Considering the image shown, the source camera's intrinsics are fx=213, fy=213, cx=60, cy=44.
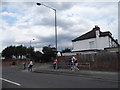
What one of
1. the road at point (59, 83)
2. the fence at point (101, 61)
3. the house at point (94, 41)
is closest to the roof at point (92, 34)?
the house at point (94, 41)

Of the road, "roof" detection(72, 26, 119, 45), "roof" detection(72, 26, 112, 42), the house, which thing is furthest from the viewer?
"roof" detection(72, 26, 112, 42)

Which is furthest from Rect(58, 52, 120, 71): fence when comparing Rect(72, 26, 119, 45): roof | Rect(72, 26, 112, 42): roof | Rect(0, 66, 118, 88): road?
Rect(72, 26, 112, 42): roof

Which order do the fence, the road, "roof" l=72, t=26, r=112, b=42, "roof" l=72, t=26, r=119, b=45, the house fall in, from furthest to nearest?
1. "roof" l=72, t=26, r=112, b=42
2. "roof" l=72, t=26, r=119, b=45
3. the house
4. the fence
5. the road

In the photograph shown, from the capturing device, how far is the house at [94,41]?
41688 millimetres

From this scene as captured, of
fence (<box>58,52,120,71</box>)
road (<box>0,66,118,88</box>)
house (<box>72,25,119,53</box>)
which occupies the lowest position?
road (<box>0,66,118,88</box>)

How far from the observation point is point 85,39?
45.2m

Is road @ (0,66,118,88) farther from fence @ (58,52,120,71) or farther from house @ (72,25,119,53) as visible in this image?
house @ (72,25,119,53)

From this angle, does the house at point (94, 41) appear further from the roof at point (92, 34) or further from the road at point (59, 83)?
the road at point (59, 83)

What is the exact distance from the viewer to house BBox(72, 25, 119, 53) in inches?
1641

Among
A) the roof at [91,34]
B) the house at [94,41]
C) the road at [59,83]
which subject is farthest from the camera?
the roof at [91,34]

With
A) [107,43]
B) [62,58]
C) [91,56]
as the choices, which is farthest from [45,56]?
[91,56]

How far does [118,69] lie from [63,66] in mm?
10226

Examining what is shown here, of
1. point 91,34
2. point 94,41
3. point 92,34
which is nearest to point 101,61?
point 94,41

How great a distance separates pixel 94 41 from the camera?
142ft
